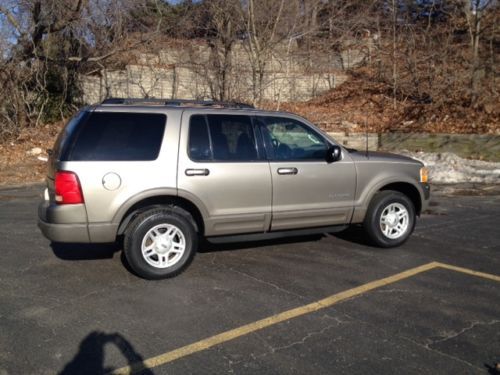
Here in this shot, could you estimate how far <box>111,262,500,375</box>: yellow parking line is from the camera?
343 centimetres

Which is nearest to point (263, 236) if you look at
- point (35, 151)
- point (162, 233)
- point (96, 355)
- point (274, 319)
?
point (162, 233)

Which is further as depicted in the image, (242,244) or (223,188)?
(242,244)

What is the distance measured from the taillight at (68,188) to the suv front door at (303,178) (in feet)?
6.97

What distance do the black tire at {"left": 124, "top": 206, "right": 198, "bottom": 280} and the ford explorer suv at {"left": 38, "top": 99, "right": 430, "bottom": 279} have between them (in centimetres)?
1

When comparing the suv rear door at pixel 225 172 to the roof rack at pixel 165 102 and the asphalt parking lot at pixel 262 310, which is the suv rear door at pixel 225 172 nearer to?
the roof rack at pixel 165 102

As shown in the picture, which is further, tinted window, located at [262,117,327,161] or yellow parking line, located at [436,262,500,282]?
tinted window, located at [262,117,327,161]

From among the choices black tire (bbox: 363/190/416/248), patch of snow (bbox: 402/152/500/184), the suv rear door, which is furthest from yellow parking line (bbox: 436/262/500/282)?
patch of snow (bbox: 402/152/500/184)

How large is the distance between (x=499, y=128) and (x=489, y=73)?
14.9ft

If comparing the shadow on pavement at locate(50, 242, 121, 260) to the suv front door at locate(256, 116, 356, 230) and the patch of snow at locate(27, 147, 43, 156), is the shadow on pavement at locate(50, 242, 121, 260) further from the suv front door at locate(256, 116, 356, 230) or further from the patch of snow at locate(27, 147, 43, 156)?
the patch of snow at locate(27, 147, 43, 156)

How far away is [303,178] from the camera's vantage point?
5723mm

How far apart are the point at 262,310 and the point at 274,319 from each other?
0.74 ft

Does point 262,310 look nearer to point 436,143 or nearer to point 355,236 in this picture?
point 355,236

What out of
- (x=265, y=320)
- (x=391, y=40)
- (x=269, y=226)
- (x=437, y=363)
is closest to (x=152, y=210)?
(x=269, y=226)

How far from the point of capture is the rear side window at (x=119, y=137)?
4.90 metres
